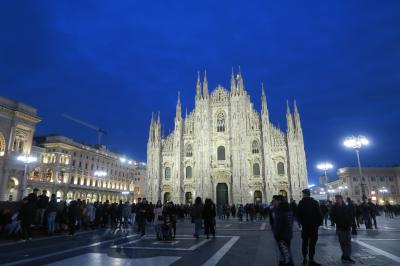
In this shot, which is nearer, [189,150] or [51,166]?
[189,150]

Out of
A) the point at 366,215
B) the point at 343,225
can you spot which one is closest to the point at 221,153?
the point at 366,215

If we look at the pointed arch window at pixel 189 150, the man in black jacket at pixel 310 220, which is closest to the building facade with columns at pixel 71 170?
the pointed arch window at pixel 189 150

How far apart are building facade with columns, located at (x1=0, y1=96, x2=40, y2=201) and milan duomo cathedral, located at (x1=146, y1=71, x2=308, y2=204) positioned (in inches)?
728

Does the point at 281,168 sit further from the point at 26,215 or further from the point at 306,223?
the point at 306,223

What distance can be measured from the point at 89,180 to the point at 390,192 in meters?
70.9

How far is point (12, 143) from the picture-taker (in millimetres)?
36500

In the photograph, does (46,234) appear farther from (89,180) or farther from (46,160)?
(89,180)

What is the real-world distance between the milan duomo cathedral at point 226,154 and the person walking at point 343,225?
35.3 metres

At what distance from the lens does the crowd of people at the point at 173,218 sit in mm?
6910

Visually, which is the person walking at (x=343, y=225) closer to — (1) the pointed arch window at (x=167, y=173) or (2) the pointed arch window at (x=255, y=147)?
(2) the pointed arch window at (x=255, y=147)

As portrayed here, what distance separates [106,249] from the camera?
33.5ft

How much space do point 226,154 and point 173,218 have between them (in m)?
33.7

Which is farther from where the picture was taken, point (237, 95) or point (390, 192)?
point (390, 192)

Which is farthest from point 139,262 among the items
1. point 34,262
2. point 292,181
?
point 292,181
